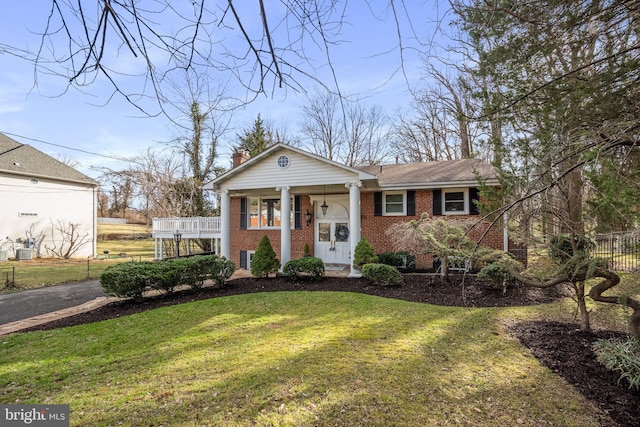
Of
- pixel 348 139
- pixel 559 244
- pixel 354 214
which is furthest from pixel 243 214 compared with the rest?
pixel 348 139

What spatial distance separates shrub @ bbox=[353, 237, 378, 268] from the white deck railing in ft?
28.4

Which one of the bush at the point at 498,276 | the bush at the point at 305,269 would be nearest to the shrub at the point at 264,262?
the bush at the point at 305,269

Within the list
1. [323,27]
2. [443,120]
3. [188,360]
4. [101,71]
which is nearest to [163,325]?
[188,360]

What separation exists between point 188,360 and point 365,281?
261 inches

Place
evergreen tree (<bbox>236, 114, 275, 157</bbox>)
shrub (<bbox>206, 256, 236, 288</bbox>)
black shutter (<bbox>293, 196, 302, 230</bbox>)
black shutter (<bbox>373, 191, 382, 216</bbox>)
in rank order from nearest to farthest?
shrub (<bbox>206, 256, 236, 288</bbox>), black shutter (<bbox>373, 191, 382, 216</bbox>), black shutter (<bbox>293, 196, 302, 230</bbox>), evergreen tree (<bbox>236, 114, 275, 157</bbox>)

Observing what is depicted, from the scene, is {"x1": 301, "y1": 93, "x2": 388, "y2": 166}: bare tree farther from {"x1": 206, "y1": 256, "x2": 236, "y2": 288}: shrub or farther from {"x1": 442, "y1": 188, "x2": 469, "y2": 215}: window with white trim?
{"x1": 206, "y1": 256, "x2": 236, "y2": 288}: shrub

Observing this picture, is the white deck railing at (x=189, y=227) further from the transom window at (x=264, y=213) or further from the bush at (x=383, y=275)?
the bush at (x=383, y=275)

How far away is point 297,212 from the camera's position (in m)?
14.1

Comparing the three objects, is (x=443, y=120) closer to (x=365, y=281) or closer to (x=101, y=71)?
(x=365, y=281)

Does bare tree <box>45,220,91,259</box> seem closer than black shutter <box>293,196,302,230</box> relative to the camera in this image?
No

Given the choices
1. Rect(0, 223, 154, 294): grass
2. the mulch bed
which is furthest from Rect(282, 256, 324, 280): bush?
Rect(0, 223, 154, 294): grass

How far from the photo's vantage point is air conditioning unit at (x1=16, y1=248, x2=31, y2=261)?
17.8m

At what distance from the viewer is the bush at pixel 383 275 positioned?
9164mm

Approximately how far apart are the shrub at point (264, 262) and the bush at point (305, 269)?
2.12ft
